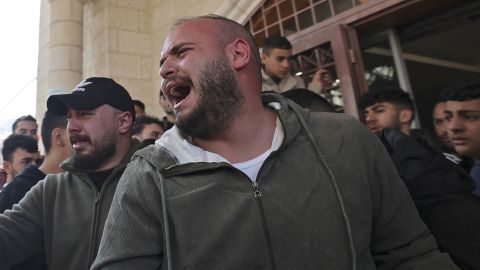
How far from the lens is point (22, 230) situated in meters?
1.53

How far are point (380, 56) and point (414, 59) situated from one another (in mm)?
1311

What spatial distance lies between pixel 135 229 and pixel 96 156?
953 millimetres

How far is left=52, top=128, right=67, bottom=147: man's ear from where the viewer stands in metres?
2.32

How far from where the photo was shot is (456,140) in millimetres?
1857

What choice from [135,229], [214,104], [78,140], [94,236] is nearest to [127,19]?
[78,140]

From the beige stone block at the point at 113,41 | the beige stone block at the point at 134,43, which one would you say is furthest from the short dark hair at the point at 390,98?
the beige stone block at the point at 113,41

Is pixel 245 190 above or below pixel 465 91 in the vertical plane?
below

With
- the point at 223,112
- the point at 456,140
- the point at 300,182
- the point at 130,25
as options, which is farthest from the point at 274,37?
the point at 130,25

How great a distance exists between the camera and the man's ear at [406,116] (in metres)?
2.26

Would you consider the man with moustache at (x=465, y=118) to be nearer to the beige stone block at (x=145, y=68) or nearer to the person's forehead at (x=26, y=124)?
the person's forehead at (x=26, y=124)

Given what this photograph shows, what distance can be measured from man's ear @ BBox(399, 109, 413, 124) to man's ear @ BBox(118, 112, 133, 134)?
5.47 feet

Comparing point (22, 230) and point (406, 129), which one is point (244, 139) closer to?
point (22, 230)

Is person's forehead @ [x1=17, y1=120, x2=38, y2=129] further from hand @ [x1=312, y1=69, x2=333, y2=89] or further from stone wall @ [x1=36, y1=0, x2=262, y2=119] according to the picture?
hand @ [x1=312, y1=69, x2=333, y2=89]

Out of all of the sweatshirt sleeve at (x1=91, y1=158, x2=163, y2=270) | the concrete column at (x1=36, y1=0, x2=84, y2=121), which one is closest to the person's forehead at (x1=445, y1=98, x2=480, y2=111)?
the sweatshirt sleeve at (x1=91, y1=158, x2=163, y2=270)
